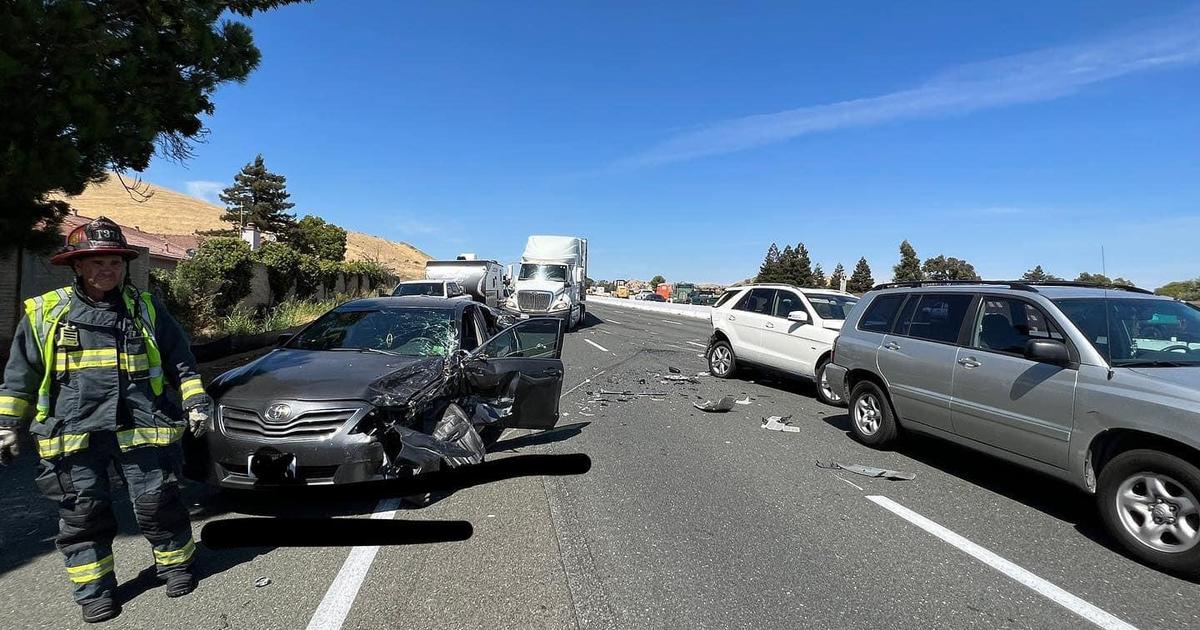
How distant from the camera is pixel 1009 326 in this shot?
18.3 ft

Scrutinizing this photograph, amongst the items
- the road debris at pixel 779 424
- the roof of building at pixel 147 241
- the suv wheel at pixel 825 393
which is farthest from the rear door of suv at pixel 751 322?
the roof of building at pixel 147 241

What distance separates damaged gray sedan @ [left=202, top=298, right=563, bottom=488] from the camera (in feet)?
14.4

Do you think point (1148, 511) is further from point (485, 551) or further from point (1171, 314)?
point (485, 551)

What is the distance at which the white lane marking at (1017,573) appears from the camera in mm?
3354

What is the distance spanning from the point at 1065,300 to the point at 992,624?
3.12m

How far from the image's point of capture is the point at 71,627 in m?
3.16

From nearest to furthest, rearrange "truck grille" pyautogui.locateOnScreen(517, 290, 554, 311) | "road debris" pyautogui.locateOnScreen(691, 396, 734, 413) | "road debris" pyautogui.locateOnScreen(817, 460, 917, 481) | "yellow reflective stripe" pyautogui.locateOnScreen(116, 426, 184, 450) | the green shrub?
"yellow reflective stripe" pyautogui.locateOnScreen(116, 426, 184, 450) < "road debris" pyautogui.locateOnScreen(817, 460, 917, 481) < "road debris" pyautogui.locateOnScreen(691, 396, 734, 413) < the green shrub < "truck grille" pyautogui.locateOnScreen(517, 290, 554, 311)

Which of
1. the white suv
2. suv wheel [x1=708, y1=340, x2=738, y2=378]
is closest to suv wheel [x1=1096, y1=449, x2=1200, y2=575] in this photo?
the white suv

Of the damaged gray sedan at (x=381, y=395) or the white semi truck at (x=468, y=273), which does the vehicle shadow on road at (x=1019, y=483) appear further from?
the white semi truck at (x=468, y=273)

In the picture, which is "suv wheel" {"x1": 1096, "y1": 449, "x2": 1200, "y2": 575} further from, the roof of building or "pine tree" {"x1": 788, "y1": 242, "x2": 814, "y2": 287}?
"pine tree" {"x1": 788, "y1": 242, "x2": 814, "y2": 287}

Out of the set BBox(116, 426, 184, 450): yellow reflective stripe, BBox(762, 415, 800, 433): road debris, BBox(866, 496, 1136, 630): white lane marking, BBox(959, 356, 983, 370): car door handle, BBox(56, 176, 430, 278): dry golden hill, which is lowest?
BBox(762, 415, 800, 433): road debris

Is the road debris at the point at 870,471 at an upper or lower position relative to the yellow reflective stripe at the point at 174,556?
lower

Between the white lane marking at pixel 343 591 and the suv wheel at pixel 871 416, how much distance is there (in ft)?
16.6

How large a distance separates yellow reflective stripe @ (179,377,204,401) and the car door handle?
19.2 feet
